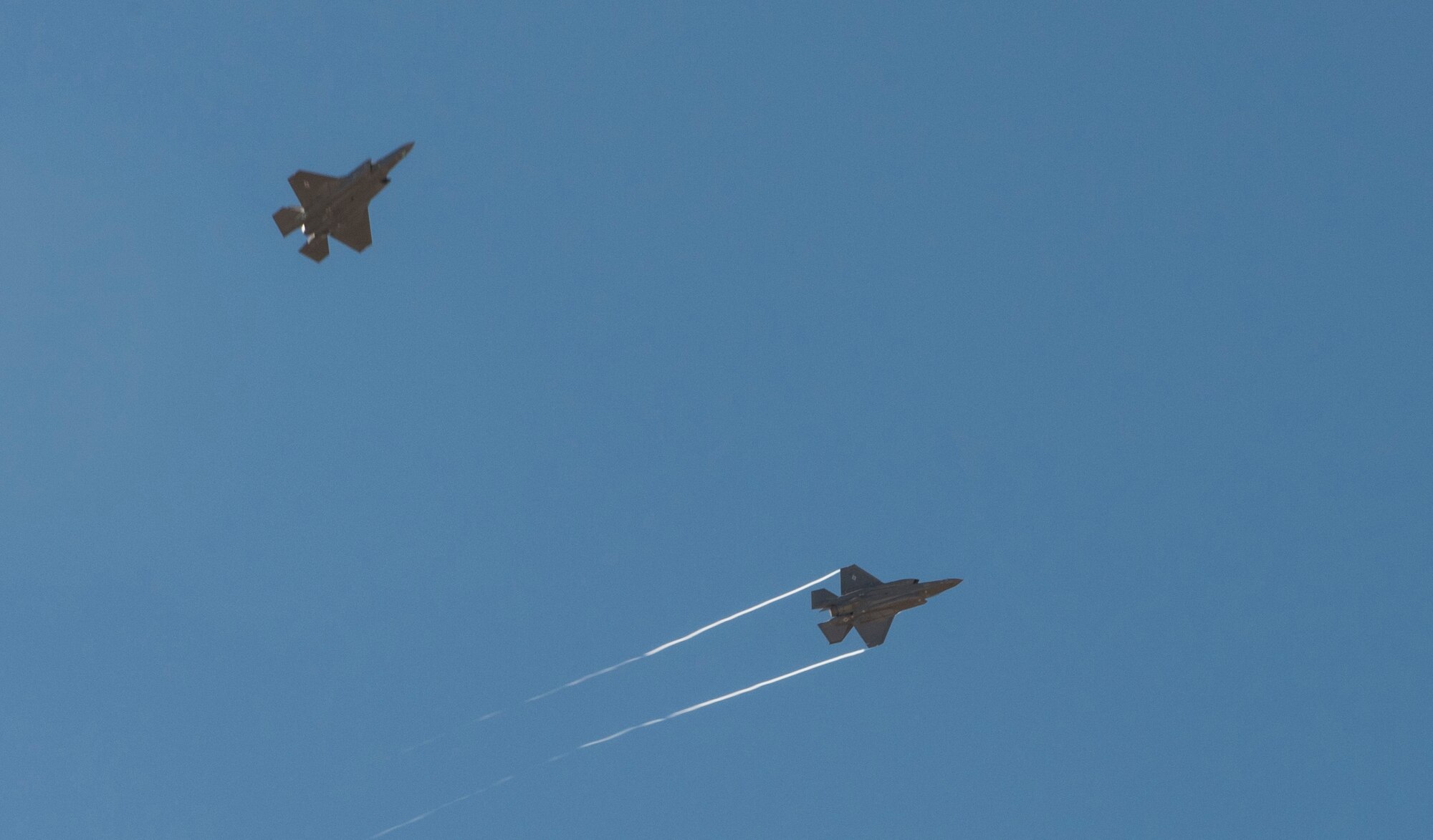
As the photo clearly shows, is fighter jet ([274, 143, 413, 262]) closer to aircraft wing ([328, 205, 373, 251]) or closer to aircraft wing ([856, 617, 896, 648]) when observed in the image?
aircraft wing ([328, 205, 373, 251])

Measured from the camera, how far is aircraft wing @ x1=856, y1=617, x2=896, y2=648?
86.9 meters

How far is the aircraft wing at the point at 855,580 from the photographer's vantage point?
87.5m

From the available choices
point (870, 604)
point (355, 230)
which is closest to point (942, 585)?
point (870, 604)

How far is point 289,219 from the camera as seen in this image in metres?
76.2

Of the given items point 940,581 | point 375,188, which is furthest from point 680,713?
point 375,188

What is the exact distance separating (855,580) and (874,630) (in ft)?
10.9

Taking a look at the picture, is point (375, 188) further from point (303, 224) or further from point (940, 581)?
point (940, 581)

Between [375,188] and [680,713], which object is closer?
[375,188]

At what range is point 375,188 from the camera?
76000mm

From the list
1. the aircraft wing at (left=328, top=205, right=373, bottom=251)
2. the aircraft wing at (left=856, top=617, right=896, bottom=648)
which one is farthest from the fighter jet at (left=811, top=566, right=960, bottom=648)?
the aircraft wing at (left=328, top=205, right=373, bottom=251)

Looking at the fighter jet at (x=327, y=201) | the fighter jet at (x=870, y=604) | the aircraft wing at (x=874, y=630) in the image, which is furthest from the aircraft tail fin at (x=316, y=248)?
the aircraft wing at (x=874, y=630)

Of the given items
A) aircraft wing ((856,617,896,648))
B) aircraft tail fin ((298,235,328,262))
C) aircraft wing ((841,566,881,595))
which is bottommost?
aircraft wing ((856,617,896,648))

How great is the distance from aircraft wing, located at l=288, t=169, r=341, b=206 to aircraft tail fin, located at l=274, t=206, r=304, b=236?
0.82 meters

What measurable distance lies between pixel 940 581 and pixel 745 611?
1208 cm
